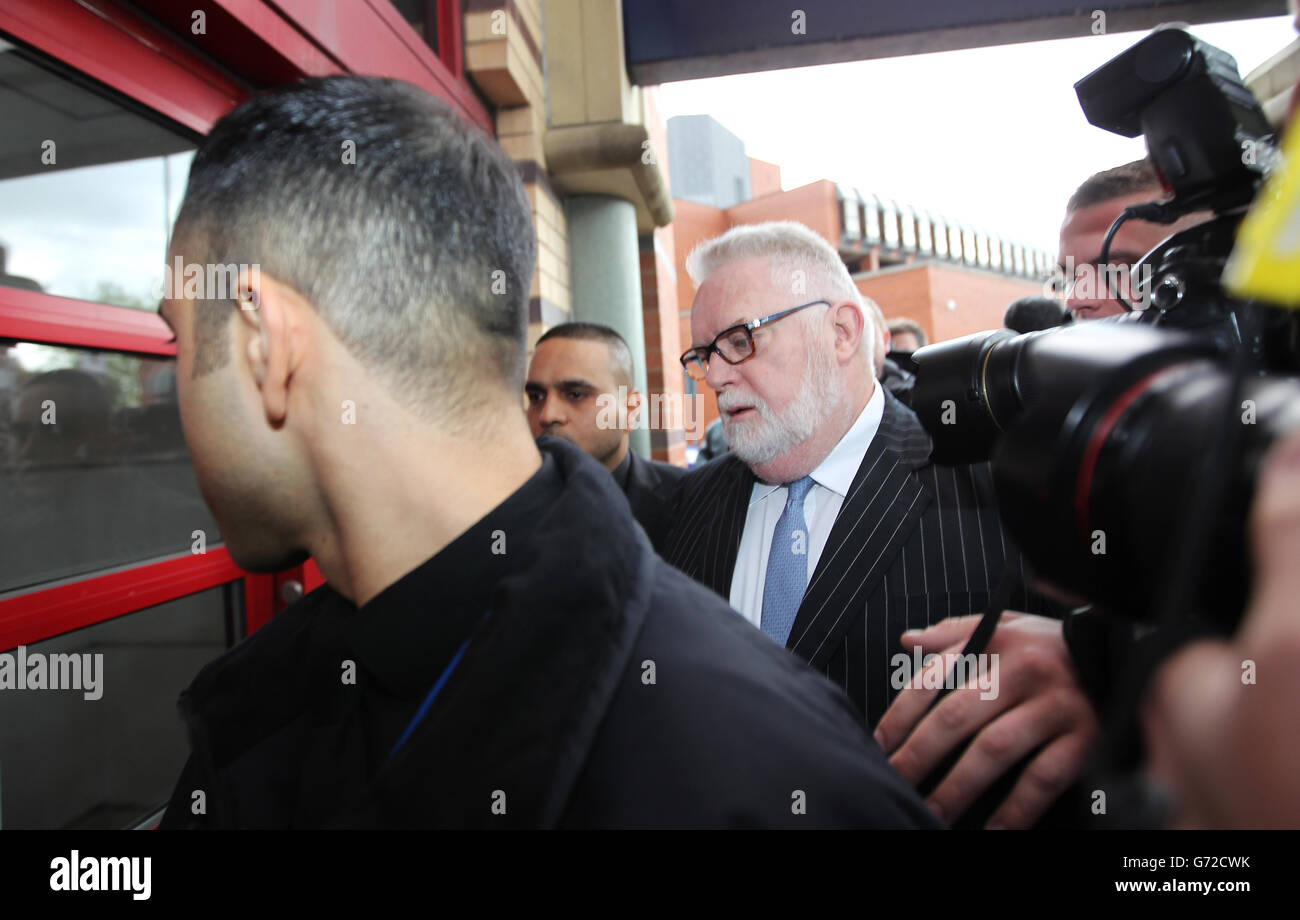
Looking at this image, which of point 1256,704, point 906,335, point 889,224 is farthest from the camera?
point 889,224

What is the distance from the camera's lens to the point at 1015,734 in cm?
84

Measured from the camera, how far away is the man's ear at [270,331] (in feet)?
2.74

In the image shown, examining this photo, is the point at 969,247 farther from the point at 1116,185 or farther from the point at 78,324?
the point at 78,324

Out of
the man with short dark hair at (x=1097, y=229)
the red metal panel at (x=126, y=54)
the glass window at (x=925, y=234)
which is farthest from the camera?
the glass window at (x=925, y=234)

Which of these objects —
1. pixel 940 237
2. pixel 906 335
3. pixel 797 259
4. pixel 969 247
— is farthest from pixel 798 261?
pixel 969 247

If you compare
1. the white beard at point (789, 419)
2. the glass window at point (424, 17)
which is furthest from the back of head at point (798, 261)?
the glass window at point (424, 17)

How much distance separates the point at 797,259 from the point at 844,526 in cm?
82

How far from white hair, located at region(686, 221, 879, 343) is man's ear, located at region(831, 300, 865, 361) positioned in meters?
0.02

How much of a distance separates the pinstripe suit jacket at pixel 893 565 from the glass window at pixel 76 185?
170 centimetres

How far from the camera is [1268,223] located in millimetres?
245

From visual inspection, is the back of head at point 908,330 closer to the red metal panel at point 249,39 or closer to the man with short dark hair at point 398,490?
the red metal panel at point 249,39

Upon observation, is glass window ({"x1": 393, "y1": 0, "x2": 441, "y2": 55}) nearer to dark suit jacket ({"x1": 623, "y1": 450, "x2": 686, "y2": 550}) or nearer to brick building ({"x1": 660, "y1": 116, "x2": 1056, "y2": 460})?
dark suit jacket ({"x1": 623, "y1": 450, "x2": 686, "y2": 550})
